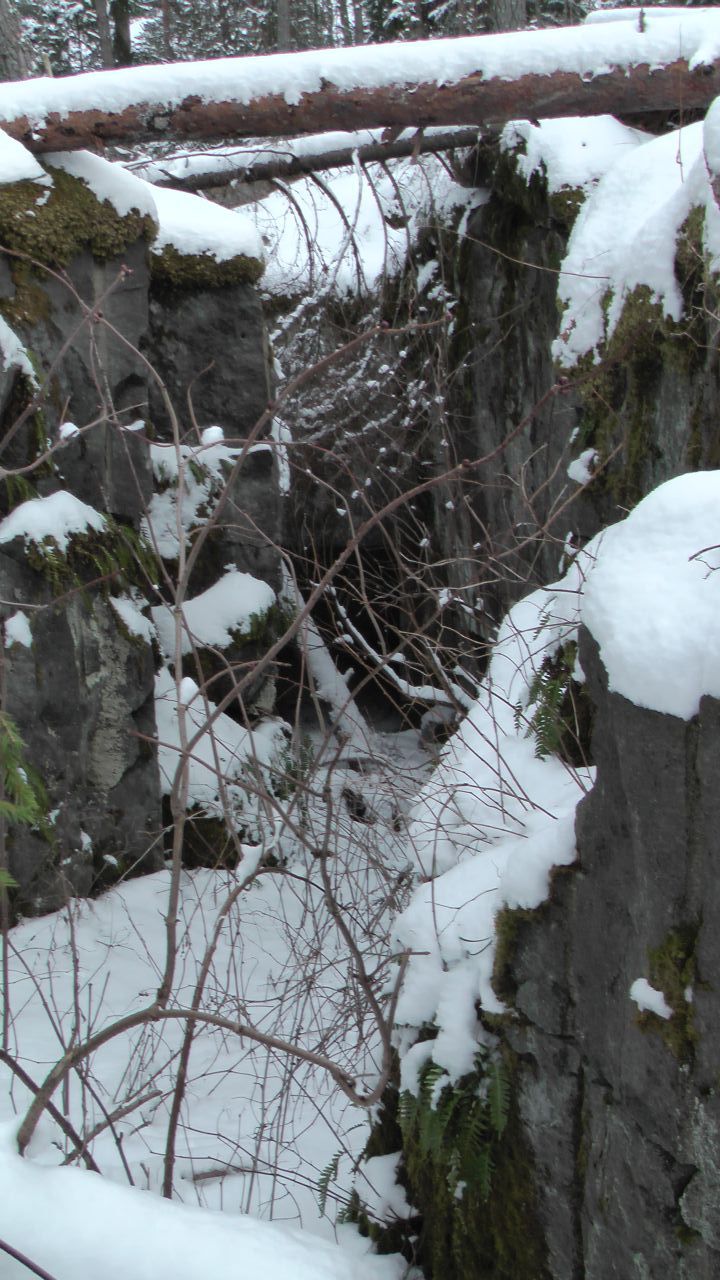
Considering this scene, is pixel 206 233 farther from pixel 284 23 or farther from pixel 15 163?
pixel 284 23

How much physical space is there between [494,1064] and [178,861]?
994 millimetres

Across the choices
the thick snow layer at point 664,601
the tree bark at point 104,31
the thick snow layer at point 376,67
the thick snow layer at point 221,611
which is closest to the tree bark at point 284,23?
the tree bark at point 104,31

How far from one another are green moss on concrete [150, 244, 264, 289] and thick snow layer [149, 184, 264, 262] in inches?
1.3

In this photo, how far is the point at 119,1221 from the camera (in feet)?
6.29

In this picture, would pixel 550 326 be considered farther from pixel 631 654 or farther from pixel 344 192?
pixel 344 192

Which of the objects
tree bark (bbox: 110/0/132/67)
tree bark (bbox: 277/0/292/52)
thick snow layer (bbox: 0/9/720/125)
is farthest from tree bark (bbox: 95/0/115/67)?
thick snow layer (bbox: 0/9/720/125)

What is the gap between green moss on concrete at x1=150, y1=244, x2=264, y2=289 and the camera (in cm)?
696

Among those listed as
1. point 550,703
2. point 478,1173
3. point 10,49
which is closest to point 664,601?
point 550,703

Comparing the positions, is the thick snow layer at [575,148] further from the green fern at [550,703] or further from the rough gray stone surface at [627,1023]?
the rough gray stone surface at [627,1023]

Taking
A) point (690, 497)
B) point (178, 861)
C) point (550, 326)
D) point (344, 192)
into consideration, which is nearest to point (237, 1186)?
point (178, 861)

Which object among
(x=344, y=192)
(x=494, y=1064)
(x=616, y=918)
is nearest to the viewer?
(x=616, y=918)

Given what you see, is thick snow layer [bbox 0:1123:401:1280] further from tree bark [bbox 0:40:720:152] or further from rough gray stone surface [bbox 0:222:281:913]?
tree bark [bbox 0:40:720:152]

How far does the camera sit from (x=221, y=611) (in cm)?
720

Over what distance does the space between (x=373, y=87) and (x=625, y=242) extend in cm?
161
